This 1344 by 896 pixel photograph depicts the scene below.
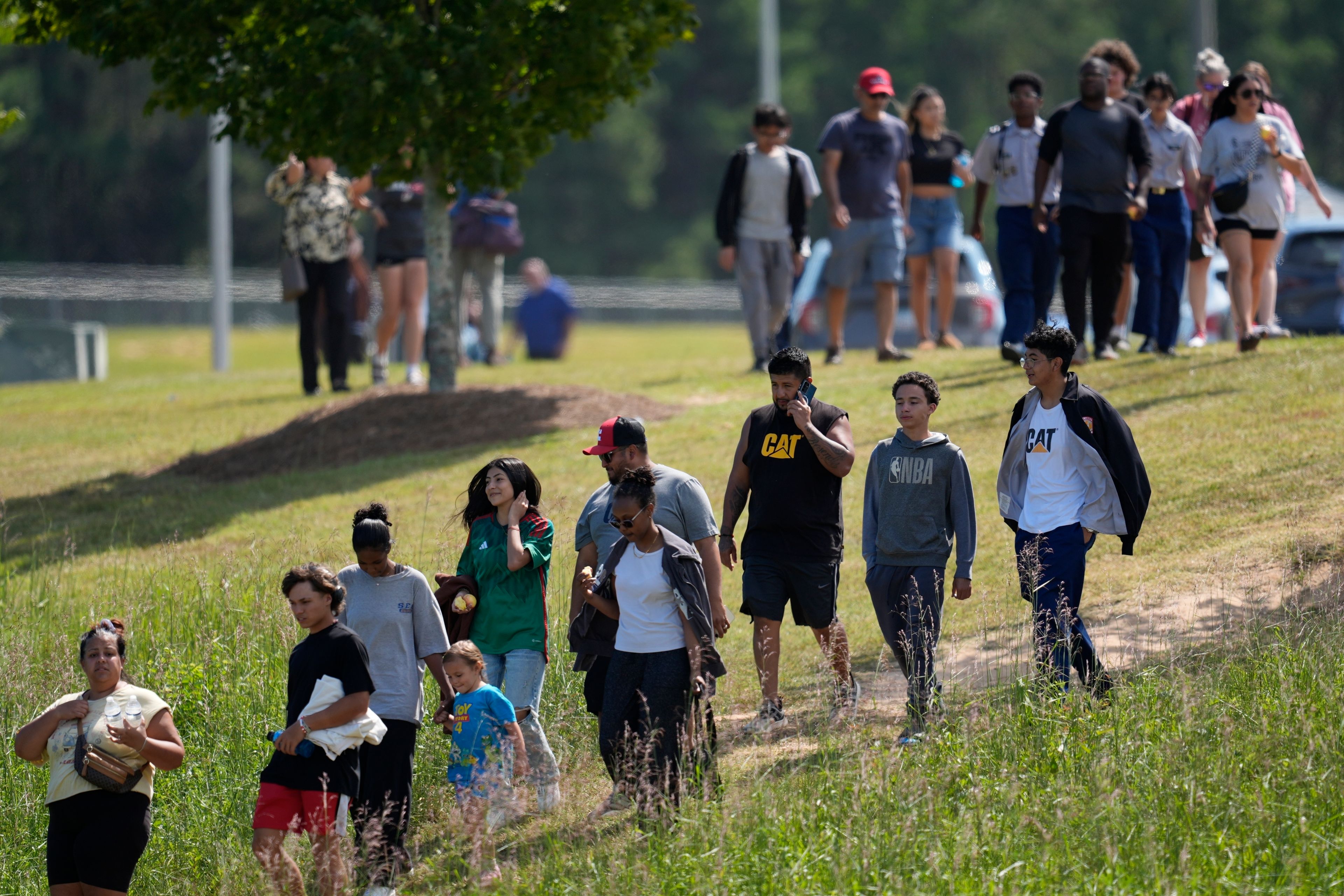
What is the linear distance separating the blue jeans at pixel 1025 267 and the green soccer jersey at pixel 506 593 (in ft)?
22.0

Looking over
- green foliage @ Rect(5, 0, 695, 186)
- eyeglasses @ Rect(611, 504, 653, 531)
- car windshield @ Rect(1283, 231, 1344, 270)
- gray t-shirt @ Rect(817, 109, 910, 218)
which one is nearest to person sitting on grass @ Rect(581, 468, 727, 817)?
eyeglasses @ Rect(611, 504, 653, 531)

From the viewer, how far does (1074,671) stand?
7598mm

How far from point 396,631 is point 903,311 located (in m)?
13.3

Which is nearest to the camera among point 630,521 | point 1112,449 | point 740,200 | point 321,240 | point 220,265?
point 630,521

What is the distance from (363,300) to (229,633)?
13.4 metres

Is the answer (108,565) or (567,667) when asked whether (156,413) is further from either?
(567,667)

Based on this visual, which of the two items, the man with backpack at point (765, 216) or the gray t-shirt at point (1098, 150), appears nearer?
the gray t-shirt at point (1098, 150)

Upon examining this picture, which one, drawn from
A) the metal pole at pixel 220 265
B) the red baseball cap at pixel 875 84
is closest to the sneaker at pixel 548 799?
the red baseball cap at pixel 875 84

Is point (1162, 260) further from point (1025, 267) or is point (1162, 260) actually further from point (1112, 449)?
point (1112, 449)

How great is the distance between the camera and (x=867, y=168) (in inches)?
557

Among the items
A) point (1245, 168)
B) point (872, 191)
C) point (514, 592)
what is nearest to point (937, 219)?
point (872, 191)

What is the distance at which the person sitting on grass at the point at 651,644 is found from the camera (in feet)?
21.4

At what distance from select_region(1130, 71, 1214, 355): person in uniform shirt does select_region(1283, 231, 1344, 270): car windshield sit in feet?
20.9

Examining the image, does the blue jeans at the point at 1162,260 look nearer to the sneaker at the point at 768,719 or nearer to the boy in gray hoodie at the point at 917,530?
the boy in gray hoodie at the point at 917,530
